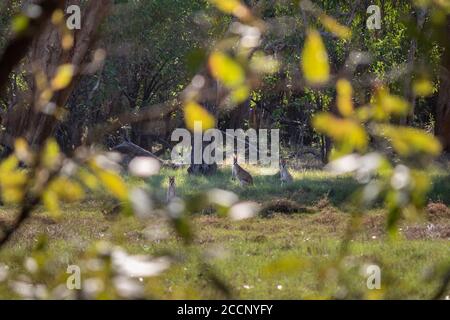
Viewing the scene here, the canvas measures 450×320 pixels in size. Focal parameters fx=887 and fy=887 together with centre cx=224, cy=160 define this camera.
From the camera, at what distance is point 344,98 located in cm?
111

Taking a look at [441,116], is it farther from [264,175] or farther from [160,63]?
[160,63]

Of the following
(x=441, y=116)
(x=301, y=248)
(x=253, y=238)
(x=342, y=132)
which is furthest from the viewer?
(x=441, y=116)

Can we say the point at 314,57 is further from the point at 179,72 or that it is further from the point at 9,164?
the point at 179,72

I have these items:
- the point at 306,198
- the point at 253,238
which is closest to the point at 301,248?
the point at 253,238

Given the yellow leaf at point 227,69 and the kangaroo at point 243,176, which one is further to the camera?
the kangaroo at point 243,176

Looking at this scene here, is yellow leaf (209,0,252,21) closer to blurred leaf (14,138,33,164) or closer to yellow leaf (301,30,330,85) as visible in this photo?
yellow leaf (301,30,330,85)

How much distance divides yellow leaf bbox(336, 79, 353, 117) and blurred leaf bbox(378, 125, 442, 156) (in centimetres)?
5

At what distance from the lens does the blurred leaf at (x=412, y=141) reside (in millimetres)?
1058

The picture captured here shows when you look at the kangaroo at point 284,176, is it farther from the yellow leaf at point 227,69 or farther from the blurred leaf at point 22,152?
the yellow leaf at point 227,69

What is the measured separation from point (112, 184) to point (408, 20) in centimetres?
44

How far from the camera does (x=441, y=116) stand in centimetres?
2364

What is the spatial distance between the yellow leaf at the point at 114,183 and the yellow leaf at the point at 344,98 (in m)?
0.29

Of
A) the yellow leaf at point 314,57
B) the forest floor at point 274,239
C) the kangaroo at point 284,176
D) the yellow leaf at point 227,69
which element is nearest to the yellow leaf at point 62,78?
the yellow leaf at point 227,69

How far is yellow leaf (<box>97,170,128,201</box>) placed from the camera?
3.69ft
